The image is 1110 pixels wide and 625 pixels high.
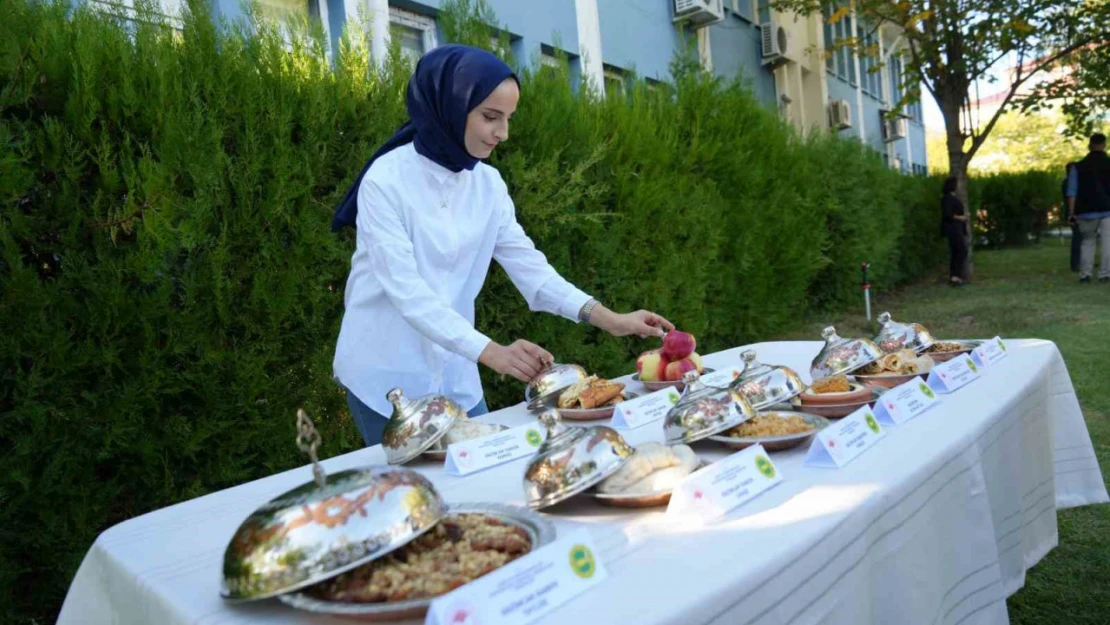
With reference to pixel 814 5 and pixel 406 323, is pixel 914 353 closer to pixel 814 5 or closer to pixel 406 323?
pixel 406 323

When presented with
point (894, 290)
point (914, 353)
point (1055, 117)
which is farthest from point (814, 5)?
point (1055, 117)

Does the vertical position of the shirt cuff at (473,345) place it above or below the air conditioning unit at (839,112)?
below

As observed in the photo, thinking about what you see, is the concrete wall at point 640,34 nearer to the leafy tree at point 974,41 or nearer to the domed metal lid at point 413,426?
the leafy tree at point 974,41

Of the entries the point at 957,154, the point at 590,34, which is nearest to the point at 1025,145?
the point at 957,154

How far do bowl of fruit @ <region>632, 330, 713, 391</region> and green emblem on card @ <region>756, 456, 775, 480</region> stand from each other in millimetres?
Answer: 849

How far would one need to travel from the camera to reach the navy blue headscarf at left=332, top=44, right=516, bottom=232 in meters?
1.93

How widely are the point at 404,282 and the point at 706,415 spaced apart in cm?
80

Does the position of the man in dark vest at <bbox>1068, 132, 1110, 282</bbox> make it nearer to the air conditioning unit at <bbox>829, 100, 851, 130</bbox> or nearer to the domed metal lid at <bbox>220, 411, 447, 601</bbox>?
the air conditioning unit at <bbox>829, 100, 851, 130</bbox>

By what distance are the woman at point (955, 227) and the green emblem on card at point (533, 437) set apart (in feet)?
39.6

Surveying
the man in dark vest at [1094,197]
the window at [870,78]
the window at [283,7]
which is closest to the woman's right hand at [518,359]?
the window at [283,7]

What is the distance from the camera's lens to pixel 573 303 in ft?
7.72

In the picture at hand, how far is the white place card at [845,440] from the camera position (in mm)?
1404

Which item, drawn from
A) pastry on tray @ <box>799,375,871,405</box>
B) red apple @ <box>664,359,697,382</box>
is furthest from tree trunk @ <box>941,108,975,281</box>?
pastry on tray @ <box>799,375,871,405</box>

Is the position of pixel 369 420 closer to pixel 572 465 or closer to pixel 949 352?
pixel 572 465
